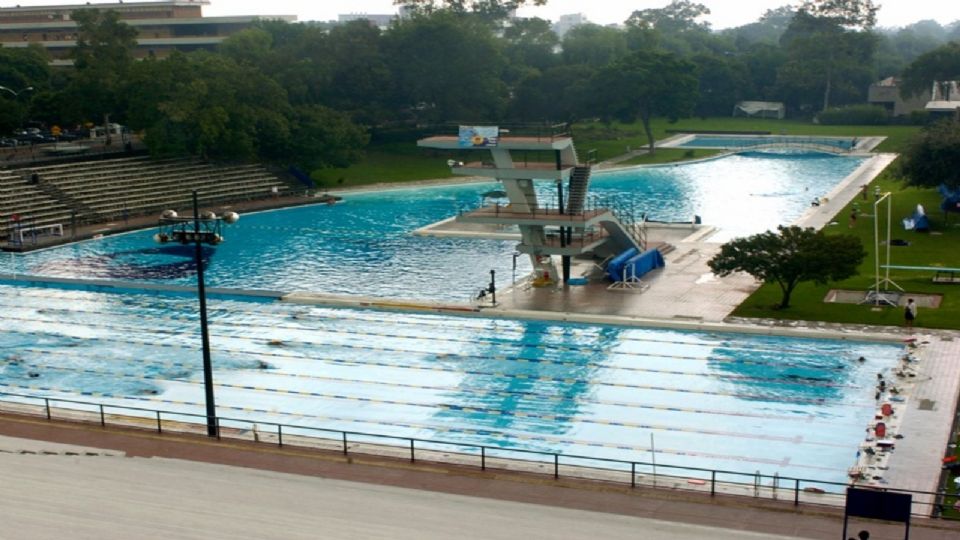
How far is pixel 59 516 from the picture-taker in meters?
23.7

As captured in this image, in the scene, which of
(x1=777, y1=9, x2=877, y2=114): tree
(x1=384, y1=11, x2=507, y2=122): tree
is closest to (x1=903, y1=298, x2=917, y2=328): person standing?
(x1=384, y1=11, x2=507, y2=122): tree

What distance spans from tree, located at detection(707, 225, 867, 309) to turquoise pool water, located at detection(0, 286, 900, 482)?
3929 mm

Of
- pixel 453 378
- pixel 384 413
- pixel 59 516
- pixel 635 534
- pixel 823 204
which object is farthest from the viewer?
pixel 823 204

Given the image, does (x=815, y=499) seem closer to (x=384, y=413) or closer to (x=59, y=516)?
(x=384, y=413)

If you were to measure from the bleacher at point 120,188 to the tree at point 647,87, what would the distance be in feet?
127

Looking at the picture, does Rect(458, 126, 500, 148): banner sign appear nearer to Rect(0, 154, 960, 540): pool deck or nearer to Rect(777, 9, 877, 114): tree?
Rect(0, 154, 960, 540): pool deck

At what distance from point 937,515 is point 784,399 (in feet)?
33.9

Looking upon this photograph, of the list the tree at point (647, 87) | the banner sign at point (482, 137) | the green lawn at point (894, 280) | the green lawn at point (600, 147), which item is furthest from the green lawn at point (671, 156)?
the banner sign at point (482, 137)

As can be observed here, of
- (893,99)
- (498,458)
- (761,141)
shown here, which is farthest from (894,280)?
(893,99)

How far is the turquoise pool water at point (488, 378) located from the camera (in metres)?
30.4

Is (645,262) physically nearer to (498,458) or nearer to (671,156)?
(498,458)

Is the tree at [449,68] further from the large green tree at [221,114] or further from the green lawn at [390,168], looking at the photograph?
the large green tree at [221,114]

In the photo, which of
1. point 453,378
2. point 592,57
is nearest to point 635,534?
point 453,378

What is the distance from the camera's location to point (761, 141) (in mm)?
118062
